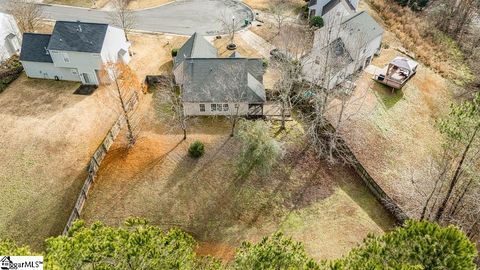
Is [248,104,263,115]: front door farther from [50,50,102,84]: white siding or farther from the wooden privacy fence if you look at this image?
[50,50,102,84]: white siding

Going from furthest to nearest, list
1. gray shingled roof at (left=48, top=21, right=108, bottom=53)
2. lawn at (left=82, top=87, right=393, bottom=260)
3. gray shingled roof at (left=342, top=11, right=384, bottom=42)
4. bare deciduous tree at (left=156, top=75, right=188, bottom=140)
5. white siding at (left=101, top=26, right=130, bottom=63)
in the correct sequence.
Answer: gray shingled roof at (left=342, top=11, right=384, bottom=42) → white siding at (left=101, top=26, right=130, bottom=63) → gray shingled roof at (left=48, top=21, right=108, bottom=53) → bare deciduous tree at (left=156, top=75, right=188, bottom=140) → lawn at (left=82, top=87, right=393, bottom=260)

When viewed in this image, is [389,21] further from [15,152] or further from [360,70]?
[15,152]

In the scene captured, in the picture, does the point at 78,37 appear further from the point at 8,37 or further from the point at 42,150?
the point at 42,150

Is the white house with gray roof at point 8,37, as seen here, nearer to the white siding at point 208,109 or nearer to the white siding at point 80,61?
the white siding at point 80,61

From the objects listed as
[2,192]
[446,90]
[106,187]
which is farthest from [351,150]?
[2,192]

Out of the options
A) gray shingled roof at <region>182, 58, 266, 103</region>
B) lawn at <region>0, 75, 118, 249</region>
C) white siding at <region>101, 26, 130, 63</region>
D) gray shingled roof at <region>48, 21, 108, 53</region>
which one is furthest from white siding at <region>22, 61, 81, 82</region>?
gray shingled roof at <region>182, 58, 266, 103</region>

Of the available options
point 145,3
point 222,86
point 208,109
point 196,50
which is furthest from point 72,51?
point 145,3

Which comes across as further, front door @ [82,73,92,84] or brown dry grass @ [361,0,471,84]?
brown dry grass @ [361,0,471,84]

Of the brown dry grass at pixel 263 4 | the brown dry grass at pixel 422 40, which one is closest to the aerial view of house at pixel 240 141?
the brown dry grass at pixel 422 40
